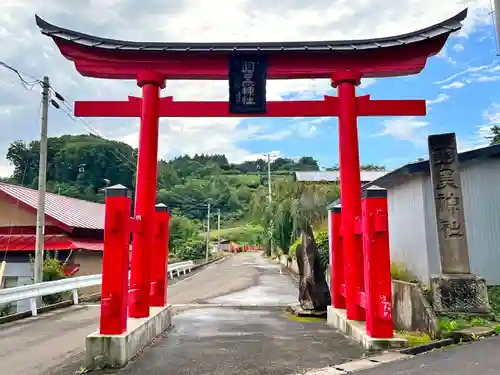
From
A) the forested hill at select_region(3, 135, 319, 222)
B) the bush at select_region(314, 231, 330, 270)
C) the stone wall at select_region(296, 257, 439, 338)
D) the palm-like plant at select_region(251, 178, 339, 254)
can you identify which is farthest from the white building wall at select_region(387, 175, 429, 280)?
the forested hill at select_region(3, 135, 319, 222)

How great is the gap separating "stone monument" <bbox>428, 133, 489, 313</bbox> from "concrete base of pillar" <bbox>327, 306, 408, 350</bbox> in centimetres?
134

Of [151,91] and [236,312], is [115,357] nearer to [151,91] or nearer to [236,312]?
[151,91]

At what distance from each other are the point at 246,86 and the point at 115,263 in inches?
161

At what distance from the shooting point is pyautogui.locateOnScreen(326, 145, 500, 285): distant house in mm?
7867

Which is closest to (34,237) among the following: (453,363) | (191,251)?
(453,363)

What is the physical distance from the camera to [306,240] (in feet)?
33.8

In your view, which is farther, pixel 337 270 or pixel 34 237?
pixel 34 237

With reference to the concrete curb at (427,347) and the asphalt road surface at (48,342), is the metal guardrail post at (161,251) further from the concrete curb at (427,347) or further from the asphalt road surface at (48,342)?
the concrete curb at (427,347)

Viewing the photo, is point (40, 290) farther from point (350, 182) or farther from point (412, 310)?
point (412, 310)

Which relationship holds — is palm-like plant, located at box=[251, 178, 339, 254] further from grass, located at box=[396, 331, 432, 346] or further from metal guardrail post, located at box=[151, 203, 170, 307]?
grass, located at box=[396, 331, 432, 346]

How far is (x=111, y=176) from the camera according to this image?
62.0 meters

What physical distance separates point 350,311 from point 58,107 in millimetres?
10565

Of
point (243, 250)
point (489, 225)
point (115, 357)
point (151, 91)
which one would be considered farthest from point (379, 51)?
point (243, 250)

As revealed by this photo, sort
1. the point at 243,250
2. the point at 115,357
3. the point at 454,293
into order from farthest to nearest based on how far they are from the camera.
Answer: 1. the point at 243,250
2. the point at 454,293
3. the point at 115,357
